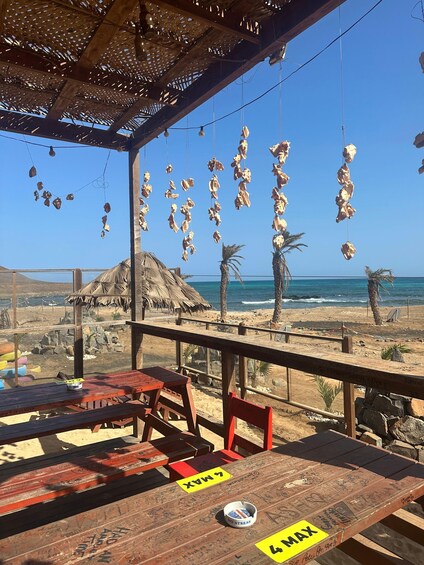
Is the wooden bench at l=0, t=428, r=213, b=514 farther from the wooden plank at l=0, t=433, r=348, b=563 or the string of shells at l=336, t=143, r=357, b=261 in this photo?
the string of shells at l=336, t=143, r=357, b=261

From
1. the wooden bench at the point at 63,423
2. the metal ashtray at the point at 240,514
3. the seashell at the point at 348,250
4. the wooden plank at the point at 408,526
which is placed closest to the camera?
the metal ashtray at the point at 240,514

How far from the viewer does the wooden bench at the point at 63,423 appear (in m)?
2.90

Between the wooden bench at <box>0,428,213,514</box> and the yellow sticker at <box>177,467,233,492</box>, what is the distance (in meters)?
0.91

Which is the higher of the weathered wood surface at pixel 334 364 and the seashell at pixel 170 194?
the seashell at pixel 170 194

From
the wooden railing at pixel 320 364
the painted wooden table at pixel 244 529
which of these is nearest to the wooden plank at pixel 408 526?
the painted wooden table at pixel 244 529

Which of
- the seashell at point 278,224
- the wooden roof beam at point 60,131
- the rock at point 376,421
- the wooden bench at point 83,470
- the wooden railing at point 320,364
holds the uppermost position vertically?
the wooden roof beam at point 60,131

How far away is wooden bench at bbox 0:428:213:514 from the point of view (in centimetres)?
222

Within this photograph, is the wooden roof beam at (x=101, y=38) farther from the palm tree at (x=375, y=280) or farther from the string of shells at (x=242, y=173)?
the palm tree at (x=375, y=280)

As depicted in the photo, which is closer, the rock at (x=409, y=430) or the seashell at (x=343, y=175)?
the seashell at (x=343, y=175)

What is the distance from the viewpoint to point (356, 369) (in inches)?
82.7

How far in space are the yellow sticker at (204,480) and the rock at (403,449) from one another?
434 cm

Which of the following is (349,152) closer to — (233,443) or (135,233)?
(233,443)

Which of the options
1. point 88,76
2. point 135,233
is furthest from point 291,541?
point 135,233

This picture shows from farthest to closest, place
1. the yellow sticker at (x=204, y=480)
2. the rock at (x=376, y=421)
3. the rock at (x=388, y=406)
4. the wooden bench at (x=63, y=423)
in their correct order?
1. the rock at (x=388, y=406)
2. the rock at (x=376, y=421)
3. the wooden bench at (x=63, y=423)
4. the yellow sticker at (x=204, y=480)
